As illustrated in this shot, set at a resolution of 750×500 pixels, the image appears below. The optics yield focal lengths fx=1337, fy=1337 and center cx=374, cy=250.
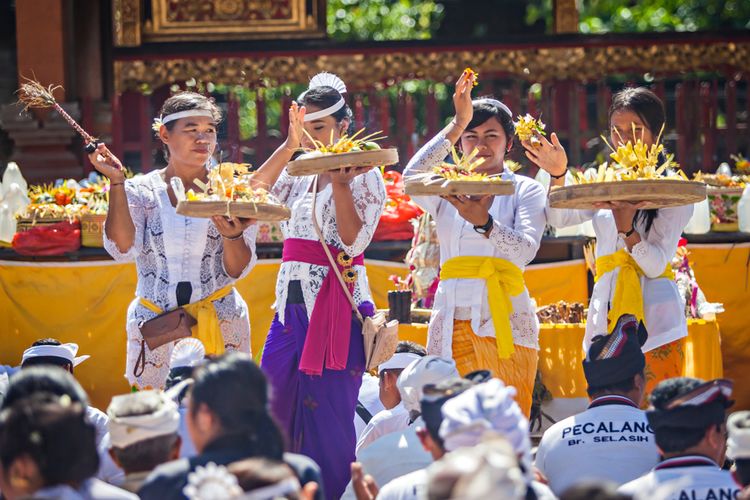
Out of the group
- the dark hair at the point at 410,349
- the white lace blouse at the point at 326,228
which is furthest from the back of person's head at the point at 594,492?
the dark hair at the point at 410,349

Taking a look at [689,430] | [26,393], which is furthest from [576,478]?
[26,393]

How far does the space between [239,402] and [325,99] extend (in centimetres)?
233

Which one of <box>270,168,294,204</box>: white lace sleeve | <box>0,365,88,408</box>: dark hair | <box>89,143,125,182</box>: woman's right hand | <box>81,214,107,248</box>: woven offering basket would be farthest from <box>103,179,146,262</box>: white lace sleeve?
<box>81,214,107,248</box>: woven offering basket

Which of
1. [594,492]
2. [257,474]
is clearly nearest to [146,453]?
[257,474]

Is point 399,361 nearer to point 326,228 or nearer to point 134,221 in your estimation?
point 326,228

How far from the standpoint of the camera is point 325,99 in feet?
18.6

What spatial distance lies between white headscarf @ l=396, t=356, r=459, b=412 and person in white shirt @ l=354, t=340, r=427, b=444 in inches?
20.6

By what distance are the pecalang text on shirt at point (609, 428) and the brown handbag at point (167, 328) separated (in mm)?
1650

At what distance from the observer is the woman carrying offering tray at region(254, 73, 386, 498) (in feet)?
17.9

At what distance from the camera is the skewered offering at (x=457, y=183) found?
5137mm

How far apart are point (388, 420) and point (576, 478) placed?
53.9 inches

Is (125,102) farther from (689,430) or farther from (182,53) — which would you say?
(689,430)

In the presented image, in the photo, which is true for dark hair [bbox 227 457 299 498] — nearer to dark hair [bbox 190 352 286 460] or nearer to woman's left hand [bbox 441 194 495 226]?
dark hair [bbox 190 352 286 460]

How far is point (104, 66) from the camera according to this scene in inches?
443
